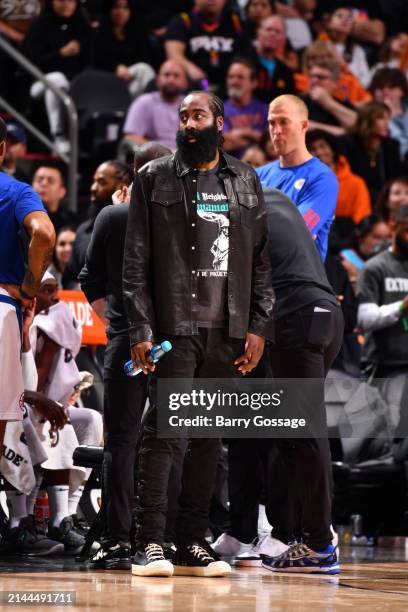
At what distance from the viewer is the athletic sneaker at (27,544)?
245 inches

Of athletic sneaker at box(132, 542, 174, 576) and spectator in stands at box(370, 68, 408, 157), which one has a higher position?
spectator in stands at box(370, 68, 408, 157)

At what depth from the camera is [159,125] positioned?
447 inches

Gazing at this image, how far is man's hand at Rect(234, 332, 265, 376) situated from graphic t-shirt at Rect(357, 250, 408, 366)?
9.45ft

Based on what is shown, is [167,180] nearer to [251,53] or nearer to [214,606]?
[214,606]

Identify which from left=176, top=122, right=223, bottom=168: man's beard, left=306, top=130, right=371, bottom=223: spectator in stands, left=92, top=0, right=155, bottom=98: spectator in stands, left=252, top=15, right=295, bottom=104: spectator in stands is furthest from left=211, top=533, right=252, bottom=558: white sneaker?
left=252, top=15, right=295, bottom=104: spectator in stands

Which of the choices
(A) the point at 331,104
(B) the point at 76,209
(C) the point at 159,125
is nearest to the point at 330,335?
(B) the point at 76,209

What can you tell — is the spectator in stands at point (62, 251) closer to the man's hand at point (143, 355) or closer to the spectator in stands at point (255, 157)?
the spectator in stands at point (255, 157)

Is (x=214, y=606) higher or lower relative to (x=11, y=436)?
lower

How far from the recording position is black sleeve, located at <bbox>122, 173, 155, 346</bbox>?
506 cm

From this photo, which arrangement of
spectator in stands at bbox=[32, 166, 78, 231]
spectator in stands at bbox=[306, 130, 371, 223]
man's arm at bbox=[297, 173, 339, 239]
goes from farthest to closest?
1. spectator in stands at bbox=[306, 130, 371, 223]
2. spectator in stands at bbox=[32, 166, 78, 231]
3. man's arm at bbox=[297, 173, 339, 239]

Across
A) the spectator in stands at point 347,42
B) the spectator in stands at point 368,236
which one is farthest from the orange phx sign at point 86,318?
the spectator in stands at point 347,42

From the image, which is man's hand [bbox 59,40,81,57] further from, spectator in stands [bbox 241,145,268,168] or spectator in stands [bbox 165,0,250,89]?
spectator in stands [bbox 241,145,268,168]

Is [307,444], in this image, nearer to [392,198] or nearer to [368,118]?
[392,198]

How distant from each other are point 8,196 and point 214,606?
2.05 m
